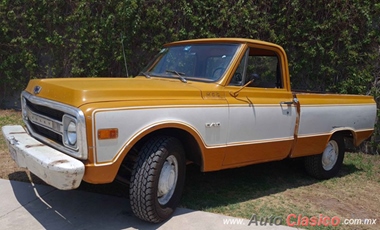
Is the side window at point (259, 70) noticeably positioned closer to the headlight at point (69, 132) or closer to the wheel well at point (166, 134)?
the wheel well at point (166, 134)

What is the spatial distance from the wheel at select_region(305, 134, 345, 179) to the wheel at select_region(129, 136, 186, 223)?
7.93 feet

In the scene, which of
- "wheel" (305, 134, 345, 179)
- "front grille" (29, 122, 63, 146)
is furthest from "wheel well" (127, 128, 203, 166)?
"wheel" (305, 134, 345, 179)

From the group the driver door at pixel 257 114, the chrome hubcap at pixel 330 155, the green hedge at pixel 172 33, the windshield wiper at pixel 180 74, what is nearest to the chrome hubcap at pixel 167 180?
the driver door at pixel 257 114

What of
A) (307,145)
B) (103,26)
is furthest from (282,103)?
(103,26)

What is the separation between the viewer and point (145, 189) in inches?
126

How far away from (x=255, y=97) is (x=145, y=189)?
172 centimetres

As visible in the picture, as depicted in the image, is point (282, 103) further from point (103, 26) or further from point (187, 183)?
point (103, 26)

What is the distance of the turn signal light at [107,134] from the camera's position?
2879 millimetres

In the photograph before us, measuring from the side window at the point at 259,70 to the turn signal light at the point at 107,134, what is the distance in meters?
1.57

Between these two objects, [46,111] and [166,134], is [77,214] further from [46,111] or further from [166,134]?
[166,134]

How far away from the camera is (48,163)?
2840 millimetres

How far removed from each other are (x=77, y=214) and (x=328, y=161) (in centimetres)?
369

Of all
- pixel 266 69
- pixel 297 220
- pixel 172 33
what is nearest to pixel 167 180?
pixel 297 220

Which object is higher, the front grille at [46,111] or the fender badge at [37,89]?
the fender badge at [37,89]
